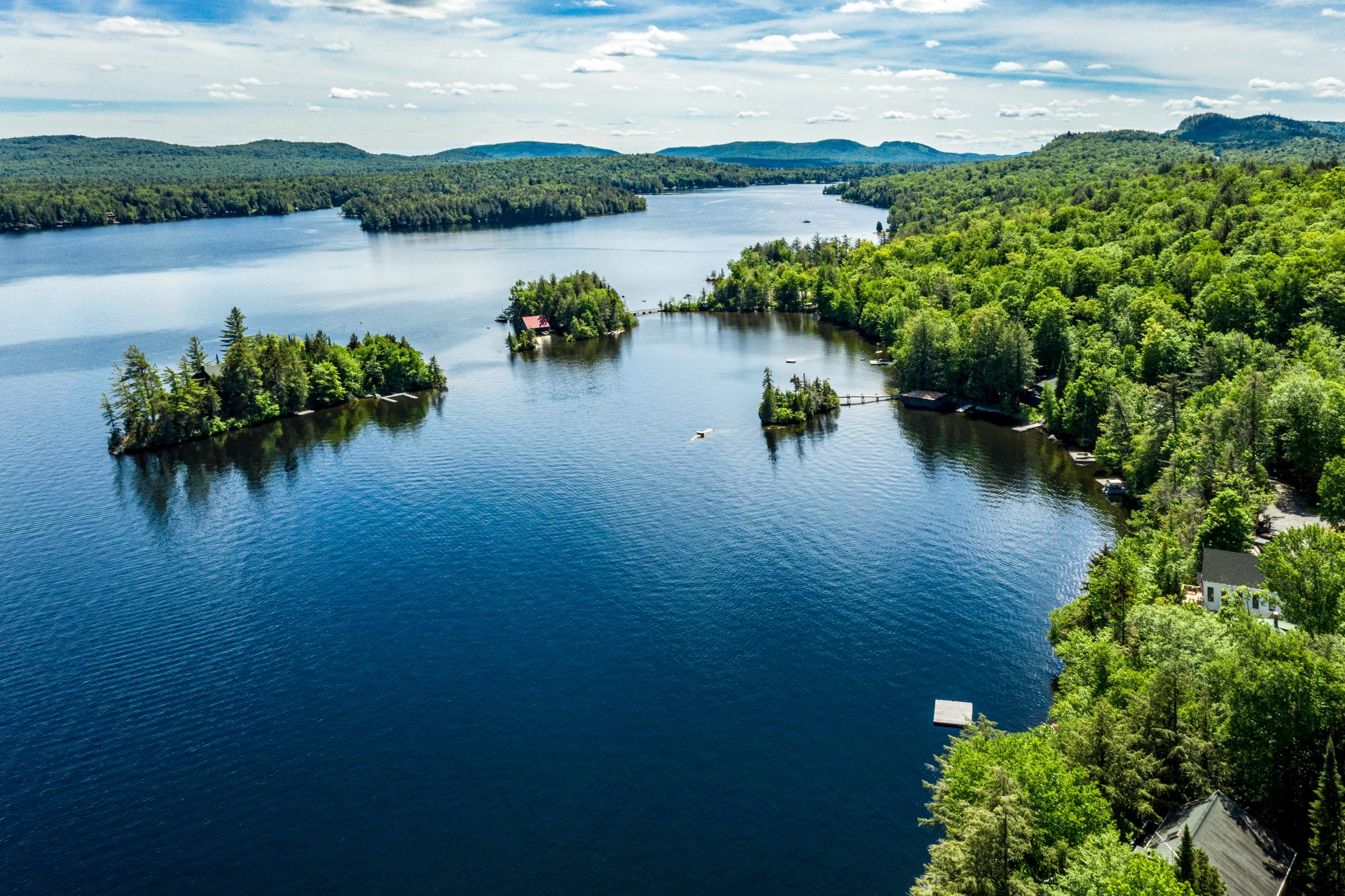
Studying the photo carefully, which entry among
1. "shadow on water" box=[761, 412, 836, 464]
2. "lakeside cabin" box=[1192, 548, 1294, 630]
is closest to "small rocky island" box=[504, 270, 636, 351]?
"shadow on water" box=[761, 412, 836, 464]

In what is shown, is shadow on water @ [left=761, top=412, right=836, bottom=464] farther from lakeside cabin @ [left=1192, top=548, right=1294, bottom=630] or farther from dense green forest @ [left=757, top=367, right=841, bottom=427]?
lakeside cabin @ [left=1192, top=548, right=1294, bottom=630]

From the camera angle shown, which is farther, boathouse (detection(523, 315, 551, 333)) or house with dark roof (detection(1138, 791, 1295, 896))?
boathouse (detection(523, 315, 551, 333))

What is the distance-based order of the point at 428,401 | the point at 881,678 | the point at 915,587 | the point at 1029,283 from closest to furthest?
the point at 881,678
the point at 915,587
the point at 428,401
the point at 1029,283

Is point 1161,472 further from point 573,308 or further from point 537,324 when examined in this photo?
point 537,324

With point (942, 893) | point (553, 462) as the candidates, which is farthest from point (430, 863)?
point (553, 462)

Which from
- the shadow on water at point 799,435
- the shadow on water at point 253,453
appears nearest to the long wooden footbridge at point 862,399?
the shadow on water at point 799,435

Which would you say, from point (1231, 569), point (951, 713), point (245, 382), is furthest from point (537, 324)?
point (1231, 569)

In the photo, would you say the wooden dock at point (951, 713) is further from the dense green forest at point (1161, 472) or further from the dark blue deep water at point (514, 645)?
the dense green forest at point (1161, 472)

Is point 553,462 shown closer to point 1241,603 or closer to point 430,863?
point 430,863
